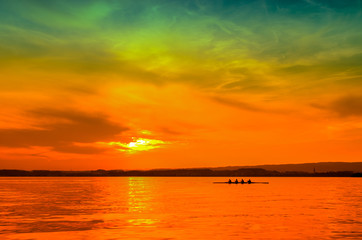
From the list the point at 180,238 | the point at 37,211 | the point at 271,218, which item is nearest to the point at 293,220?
the point at 271,218

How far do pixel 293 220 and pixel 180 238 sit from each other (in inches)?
789

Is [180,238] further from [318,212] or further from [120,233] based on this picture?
[318,212]

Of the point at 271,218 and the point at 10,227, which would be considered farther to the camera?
the point at 271,218

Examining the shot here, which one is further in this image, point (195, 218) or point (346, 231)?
point (195, 218)

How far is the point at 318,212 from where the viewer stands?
206 ft

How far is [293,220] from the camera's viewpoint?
173 feet

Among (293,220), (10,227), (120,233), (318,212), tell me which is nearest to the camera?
(120,233)

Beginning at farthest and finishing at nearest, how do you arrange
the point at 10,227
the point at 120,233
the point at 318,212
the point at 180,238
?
the point at 318,212, the point at 10,227, the point at 120,233, the point at 180,238

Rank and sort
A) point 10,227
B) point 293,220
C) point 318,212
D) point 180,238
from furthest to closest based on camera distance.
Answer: point 318,212 < point 293,220 < point 10,227 < point 180,238

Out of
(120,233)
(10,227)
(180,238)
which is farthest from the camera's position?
(10,227)

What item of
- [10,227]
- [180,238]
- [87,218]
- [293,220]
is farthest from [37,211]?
[293,220]

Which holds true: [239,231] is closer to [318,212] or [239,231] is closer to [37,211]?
[318,212]

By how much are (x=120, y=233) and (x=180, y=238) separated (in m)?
6.78

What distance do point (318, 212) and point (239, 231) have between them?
24423 mm
